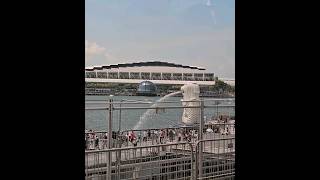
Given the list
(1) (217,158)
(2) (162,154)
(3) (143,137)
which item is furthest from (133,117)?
(1) (217,158)

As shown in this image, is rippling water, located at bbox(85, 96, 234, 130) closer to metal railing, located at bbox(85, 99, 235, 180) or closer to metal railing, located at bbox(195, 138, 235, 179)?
metal railing, located at bbox(85, 99, 235, 180)

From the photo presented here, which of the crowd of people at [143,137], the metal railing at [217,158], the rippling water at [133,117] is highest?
the rippling water at [133,117]

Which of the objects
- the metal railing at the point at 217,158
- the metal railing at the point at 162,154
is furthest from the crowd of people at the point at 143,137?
the metal railing at the point at 217,158

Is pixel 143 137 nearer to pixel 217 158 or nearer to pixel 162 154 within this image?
pixel 162 154

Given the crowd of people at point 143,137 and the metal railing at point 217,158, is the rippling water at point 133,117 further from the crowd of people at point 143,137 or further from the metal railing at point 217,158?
the metal railing at point 217,158

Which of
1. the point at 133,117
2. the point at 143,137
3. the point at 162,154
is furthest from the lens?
the point at 143,137

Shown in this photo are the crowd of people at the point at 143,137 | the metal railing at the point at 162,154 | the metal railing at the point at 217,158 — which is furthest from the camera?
the metal railing at the point at 217,158

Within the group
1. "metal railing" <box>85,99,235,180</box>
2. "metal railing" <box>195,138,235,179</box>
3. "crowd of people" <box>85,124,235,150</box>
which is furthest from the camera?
"metal railing" <box>195,138,235,179</box>

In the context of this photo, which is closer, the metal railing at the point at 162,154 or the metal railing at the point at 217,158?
the metal railing at the point at 162,154

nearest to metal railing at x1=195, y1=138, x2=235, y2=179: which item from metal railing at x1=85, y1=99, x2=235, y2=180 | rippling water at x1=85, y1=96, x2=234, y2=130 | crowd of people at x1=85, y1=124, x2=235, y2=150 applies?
metal railing at x1=85, y1=99, x2=235, y2=180
